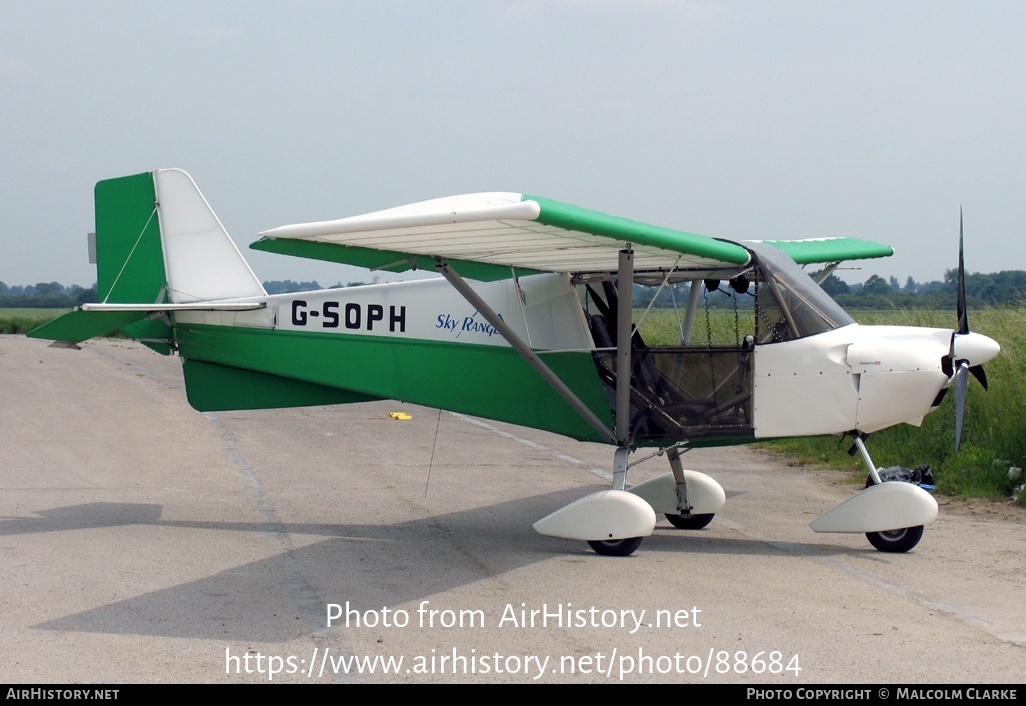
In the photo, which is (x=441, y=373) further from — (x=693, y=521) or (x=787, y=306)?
(x=787, y=306)

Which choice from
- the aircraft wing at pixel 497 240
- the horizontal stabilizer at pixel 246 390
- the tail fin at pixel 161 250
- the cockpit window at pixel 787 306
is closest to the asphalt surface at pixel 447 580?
the horizontal stabilizer at pixel 246 390

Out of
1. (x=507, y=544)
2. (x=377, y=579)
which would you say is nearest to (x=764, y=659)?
(x=377, y=579)

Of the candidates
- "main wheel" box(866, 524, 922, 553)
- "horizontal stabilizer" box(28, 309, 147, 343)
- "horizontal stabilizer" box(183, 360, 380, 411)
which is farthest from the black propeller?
"horizontal stabilizer" box(28, 309, 147, 343)

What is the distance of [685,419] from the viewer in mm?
8055

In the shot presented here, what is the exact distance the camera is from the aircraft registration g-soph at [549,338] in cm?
739

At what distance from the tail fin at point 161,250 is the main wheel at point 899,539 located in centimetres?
578

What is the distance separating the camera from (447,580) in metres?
6.68

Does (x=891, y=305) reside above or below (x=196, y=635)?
above

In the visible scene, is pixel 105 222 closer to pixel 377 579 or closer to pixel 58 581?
pixel 58 581

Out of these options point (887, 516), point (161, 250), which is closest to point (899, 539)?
point (887, 516)

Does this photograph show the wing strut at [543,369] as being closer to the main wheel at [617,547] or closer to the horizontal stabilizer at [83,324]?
the main wheel at [617,547]

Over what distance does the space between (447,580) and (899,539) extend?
11.2ft

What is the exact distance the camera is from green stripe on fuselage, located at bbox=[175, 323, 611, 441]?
27.8 feet
